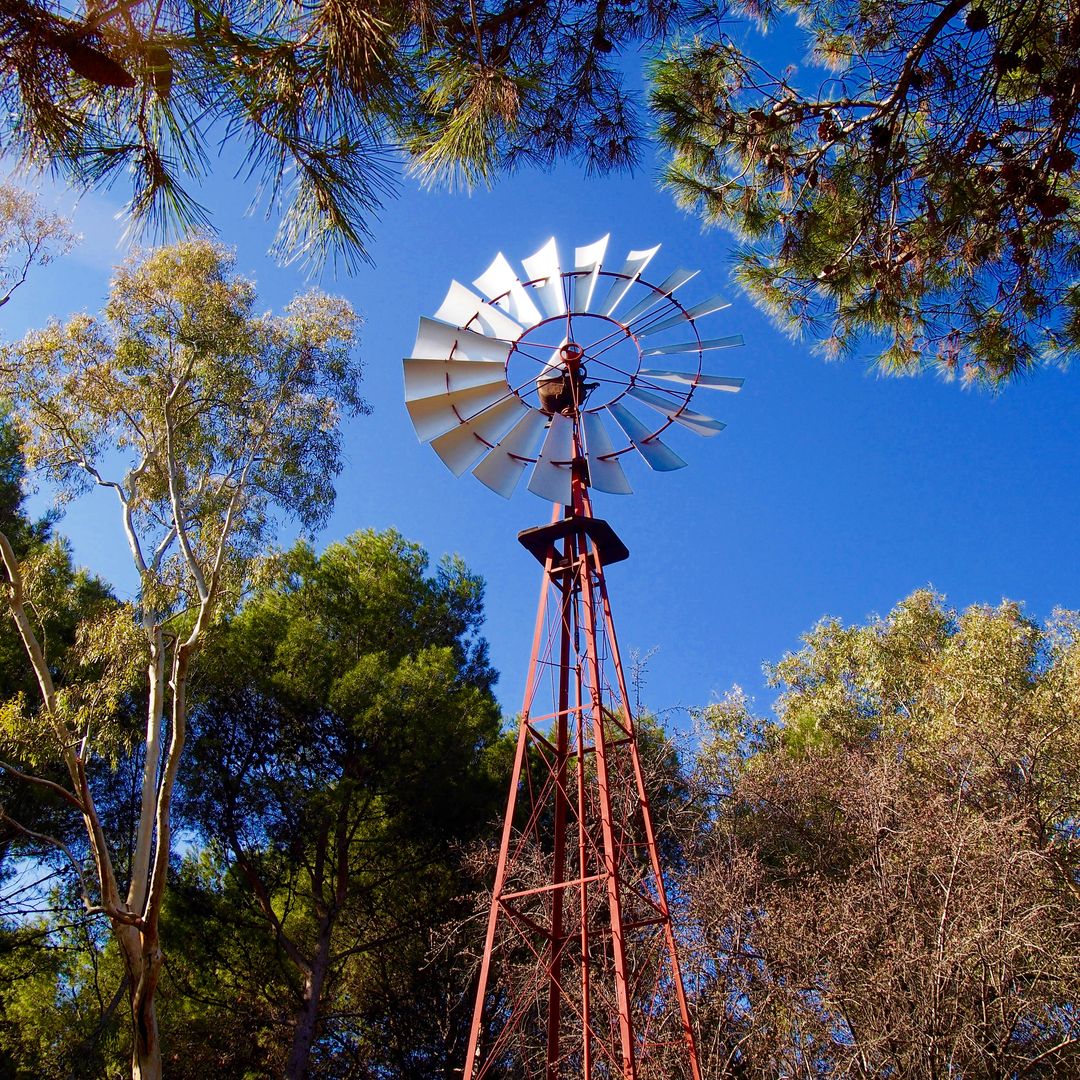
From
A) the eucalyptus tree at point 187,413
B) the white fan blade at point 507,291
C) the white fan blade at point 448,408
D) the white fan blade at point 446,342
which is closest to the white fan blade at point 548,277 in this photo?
the white fan blade at point 507,291

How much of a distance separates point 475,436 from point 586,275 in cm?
133

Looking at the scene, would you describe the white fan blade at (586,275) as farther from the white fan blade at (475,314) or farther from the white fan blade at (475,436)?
the white fan blade at (475,436)

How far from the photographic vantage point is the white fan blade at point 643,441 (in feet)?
19.9

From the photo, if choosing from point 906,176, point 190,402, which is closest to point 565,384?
point 906,176

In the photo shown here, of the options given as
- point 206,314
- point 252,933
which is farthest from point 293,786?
point 206,314

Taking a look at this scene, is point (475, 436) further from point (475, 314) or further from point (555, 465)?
point (475, 314)

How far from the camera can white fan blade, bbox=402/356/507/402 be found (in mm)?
5715

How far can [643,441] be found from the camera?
614 cm

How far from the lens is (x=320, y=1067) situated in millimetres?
10086

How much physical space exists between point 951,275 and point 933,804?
210 inches

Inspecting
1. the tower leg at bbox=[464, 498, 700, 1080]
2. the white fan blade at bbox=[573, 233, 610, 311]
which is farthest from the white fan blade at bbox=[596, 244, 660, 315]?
the tower leg at bbox=[464, 498, 700, 1080]

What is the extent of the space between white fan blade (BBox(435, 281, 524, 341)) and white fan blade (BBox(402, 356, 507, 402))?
24 cm

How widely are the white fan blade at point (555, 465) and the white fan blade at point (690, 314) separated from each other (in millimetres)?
821

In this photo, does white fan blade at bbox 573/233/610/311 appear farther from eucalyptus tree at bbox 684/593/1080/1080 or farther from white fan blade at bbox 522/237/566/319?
eucalyptus tree at bbox 684/593/1080/1080
